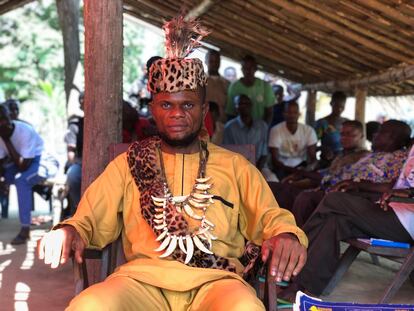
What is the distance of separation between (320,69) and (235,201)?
6468 mm

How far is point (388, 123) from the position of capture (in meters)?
5.31

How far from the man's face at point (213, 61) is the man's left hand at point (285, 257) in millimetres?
5871

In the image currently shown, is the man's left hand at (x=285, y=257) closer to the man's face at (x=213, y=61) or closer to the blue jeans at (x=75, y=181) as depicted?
the blue jeans at (x=75, y=181)

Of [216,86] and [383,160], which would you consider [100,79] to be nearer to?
[383,160]

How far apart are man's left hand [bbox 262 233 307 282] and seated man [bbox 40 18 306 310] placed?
0.01m

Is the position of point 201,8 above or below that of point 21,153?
above

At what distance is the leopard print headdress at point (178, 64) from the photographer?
2.90 metres

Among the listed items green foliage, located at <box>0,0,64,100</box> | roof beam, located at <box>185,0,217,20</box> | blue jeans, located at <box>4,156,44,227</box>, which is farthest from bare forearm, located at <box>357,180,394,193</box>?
green foliage, located at <box>0,0,64,100</box>

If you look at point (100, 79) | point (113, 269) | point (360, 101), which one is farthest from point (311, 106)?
point (113, 269)

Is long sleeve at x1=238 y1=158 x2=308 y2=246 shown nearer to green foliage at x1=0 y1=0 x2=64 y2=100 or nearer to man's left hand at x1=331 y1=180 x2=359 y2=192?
man's left hand at x1=331 y1=180 x2=359 y2=192

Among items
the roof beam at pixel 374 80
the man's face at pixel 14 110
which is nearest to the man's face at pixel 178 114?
the roof beam at pixel 374 80

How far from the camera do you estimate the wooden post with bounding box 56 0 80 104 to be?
8.86 metres

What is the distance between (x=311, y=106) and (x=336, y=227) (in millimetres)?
6158

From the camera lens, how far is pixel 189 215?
2.89 metres
